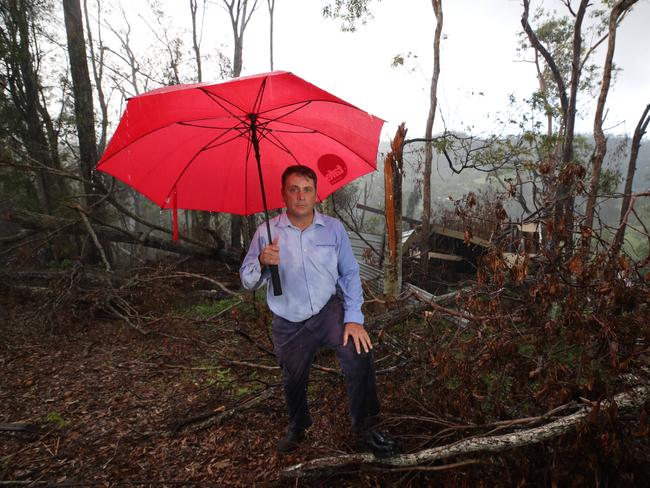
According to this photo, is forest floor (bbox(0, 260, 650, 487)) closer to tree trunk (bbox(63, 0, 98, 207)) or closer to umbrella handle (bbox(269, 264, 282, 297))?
umbrella handle (bbox(269, 264, 282, 297))

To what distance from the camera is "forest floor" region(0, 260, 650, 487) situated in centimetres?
213

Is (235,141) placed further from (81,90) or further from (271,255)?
(81,90)

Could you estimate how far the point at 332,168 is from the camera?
2.71m

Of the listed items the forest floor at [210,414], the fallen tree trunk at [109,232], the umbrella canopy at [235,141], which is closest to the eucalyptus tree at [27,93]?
the fallen tree trunk at [109,232]

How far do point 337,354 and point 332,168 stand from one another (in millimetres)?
1443

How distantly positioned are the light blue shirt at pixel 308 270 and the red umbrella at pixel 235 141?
37cm

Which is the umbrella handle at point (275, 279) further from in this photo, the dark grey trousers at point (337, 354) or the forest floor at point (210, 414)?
the forest floor at point (210, 414)

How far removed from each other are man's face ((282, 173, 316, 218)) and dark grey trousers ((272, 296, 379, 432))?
0.69 meters

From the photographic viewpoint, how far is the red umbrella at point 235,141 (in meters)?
1.79

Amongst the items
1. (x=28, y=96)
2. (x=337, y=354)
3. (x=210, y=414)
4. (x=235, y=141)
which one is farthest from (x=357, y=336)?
(x=28, y=96)

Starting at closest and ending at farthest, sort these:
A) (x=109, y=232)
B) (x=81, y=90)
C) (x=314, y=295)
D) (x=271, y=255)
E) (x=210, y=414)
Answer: (x=271, y=255)
(x=314, y=295)
(x=210, y=414)
(x=109, y=232)
(x=81, y=90)

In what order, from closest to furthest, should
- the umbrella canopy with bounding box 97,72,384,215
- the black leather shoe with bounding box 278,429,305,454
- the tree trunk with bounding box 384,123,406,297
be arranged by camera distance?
the umbrella canopy with bounding box 97,72,384,215 → the black leather shoe with bounding box 278,429,305,454 → the tree trunk with bounding box 384,123,406,297

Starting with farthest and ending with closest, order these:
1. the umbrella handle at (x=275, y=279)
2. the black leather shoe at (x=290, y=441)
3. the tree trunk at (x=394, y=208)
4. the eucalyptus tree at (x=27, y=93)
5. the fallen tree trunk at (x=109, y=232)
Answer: the eucalyptus tree at (x=27, y=93)
the fallen tree trunk at (x=109, y=232)
the tree trunk at (x=394, y=208)
the black leather shoe at (x=290, y=441)
the umbrella handle at (x=275, y=279)

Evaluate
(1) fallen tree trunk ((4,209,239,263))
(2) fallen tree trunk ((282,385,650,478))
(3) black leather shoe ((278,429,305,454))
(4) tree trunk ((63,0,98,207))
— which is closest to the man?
(2) fallen tree trunk ((282,385,650,478))
